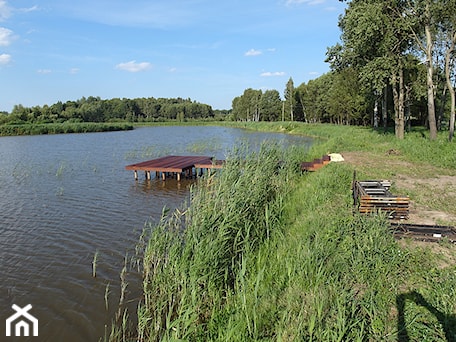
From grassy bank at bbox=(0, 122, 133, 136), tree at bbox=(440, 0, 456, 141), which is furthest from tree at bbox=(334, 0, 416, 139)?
grassy bank at bbox=(0, 122, 133, 136)

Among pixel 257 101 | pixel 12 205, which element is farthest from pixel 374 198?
pixel 257 101

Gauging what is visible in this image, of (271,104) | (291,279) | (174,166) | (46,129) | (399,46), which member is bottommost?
(291,279)

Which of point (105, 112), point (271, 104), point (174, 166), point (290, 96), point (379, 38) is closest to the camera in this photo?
point (174, 166)

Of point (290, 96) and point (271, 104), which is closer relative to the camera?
point (290, 96)

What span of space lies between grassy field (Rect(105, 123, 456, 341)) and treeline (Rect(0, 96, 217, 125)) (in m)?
61.9

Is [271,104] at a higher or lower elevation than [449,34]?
higher

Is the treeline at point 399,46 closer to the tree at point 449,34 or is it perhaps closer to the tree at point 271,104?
the tree at point 449,34

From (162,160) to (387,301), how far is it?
14.5 m

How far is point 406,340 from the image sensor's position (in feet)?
10.6

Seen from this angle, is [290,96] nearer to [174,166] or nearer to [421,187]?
[174,166]

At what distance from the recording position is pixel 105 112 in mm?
92562

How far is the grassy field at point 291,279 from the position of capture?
11.4 feet

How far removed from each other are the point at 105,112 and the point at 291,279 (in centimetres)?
9699

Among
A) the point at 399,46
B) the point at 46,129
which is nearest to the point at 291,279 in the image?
the point at 399,46
